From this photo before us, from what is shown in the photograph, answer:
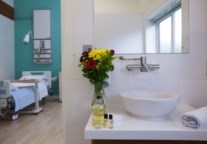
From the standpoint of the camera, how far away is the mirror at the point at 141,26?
1.51m

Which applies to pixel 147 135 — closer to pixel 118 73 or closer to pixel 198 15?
pixel 118 73

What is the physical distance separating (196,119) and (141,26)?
2.65 ft

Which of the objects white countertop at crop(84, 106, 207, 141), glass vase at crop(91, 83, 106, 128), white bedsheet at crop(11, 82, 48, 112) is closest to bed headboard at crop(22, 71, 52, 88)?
white bedsheet at crop(11, 82, 48, 112)

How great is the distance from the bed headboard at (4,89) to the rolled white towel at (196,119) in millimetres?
3283

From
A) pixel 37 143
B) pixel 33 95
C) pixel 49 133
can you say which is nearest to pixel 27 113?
pixel 33 95

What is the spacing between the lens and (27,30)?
5.93m

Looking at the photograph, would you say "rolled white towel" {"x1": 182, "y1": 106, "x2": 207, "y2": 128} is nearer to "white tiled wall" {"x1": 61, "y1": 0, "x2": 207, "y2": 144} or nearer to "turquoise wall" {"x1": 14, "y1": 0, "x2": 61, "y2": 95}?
"white tiled wall" {"x1": 61, "y1": 0, "x2": 207, "y2": 144}

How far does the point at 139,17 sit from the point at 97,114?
81cm

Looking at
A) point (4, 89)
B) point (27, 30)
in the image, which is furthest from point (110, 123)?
point (27, 30)

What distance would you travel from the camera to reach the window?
1524mm

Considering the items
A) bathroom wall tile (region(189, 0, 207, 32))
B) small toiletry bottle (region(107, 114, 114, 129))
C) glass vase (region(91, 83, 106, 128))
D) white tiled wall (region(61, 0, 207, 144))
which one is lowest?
small toiletry bottle (region(107, 114, 114, 129))

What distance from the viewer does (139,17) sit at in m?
1.57

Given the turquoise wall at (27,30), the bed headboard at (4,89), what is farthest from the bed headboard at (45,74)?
the bed headboard at (4,89)

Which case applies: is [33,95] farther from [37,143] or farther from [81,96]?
[81,96]
